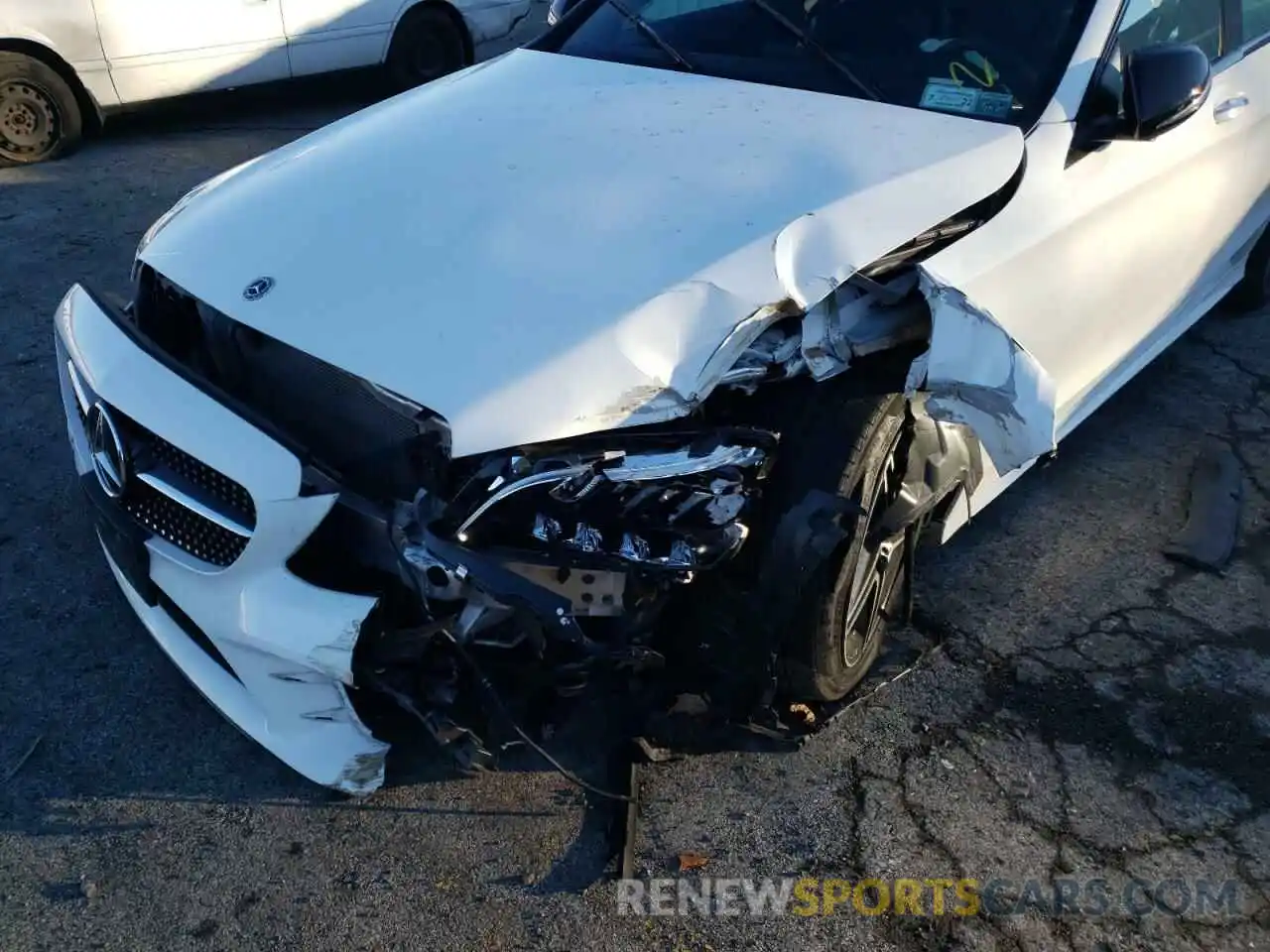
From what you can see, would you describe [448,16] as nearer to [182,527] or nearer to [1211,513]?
[1211,513]

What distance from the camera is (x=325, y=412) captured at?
237cm

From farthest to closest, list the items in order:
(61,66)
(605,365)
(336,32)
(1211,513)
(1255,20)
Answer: (336,32) < (61,66) < (1255,20) < (1211,513) < (605,365)

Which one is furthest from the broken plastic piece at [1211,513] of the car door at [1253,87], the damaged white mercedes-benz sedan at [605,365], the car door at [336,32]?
the car door at [336,32]

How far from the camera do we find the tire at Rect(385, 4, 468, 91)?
24.2ft

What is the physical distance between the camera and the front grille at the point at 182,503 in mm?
2254

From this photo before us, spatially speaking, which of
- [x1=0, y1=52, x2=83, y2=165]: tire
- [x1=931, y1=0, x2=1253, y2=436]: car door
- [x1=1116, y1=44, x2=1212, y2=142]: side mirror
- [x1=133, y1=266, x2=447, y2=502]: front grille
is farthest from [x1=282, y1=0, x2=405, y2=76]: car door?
[x1=1116, y1=44, x2=1212, y2=142]: side mirror

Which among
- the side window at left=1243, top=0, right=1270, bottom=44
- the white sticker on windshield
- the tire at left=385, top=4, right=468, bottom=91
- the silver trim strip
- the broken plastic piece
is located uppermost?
the white sticker on windshield

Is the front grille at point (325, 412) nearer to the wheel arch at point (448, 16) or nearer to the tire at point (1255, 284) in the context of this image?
the tire at point (1255, 284)

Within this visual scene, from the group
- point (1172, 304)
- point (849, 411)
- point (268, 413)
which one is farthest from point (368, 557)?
point (1172, 304)

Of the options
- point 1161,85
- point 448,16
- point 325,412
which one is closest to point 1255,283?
point 1161,85

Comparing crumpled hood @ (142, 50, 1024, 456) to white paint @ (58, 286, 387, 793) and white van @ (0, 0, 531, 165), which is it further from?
white van @ (0, 0, 531, 165)

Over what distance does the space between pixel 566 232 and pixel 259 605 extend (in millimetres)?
1034

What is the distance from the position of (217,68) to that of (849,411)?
5506 mm

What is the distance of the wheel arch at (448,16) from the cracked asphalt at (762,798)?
4684 millimetres
